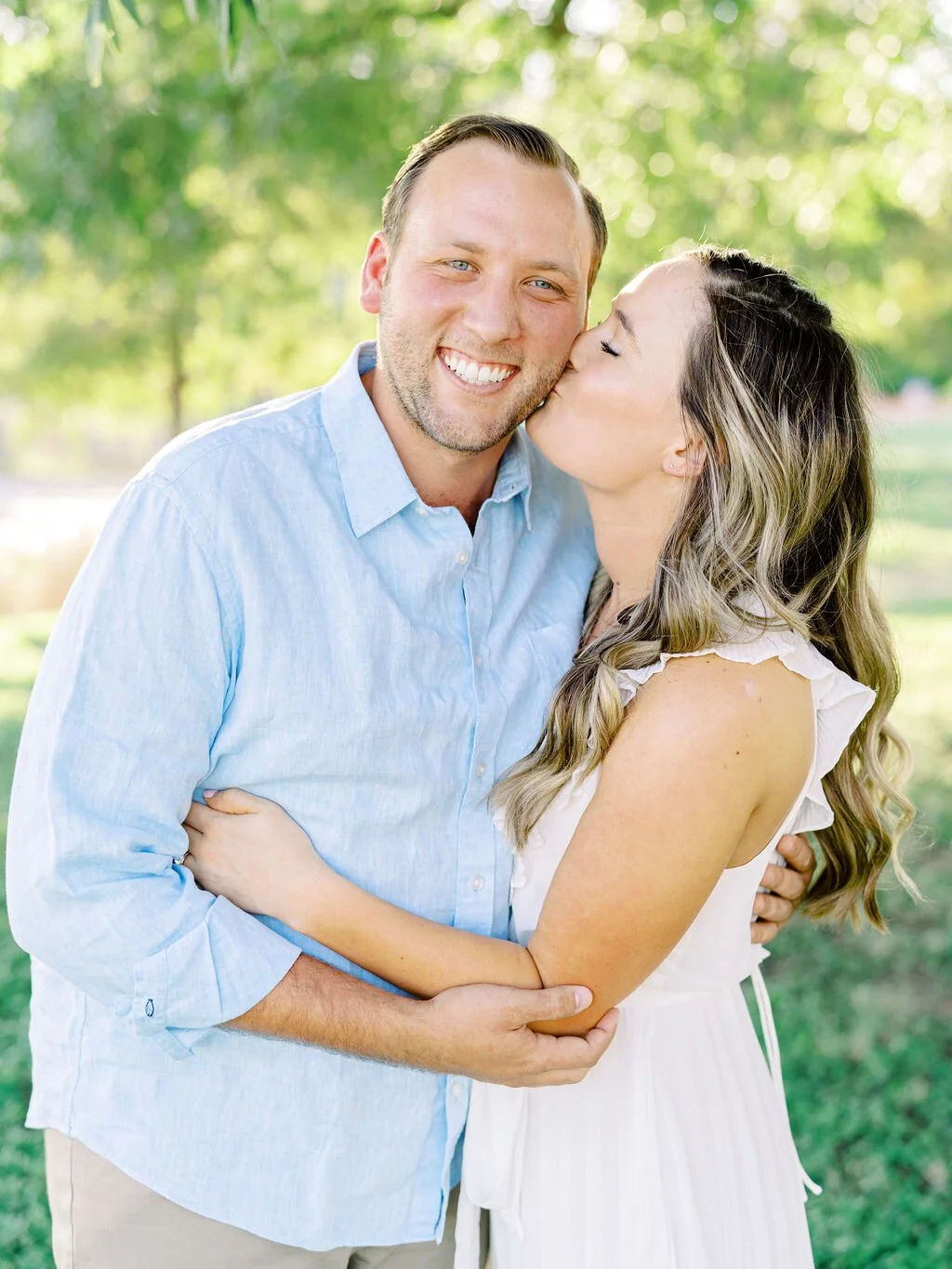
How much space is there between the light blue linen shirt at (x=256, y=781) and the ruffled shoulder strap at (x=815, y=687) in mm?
421

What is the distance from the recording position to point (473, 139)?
2656 mm

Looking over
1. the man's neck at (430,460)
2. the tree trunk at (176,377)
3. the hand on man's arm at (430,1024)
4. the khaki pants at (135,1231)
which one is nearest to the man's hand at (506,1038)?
the hand on man's arm at (430,1024)

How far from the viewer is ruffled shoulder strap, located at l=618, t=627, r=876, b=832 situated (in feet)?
7.61

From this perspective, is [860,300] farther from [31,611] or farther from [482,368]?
[482,368]

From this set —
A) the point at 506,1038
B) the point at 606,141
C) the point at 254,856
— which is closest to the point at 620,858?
the point at 506,1038

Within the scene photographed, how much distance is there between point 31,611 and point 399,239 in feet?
41.1

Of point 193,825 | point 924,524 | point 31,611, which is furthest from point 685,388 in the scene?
point 924,524

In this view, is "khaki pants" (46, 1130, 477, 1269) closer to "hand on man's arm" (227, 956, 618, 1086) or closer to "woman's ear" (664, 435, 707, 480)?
"hand on man's arm" (227, 956, 618, 1086)

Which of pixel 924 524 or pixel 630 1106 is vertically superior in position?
pixel 924 524

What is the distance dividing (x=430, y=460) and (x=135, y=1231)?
1.58 meters

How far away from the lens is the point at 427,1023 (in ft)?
7.27

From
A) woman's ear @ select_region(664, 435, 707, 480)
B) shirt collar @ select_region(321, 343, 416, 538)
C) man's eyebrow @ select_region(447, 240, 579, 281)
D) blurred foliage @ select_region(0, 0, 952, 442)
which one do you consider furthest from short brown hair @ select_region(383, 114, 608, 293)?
blurred foliage @ select_region(0, 0, 952, 442)

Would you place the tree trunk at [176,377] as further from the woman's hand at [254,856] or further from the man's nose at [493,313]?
the woman's hand at [254,856]

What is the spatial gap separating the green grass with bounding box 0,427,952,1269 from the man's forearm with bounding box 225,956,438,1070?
1444 millimetres
